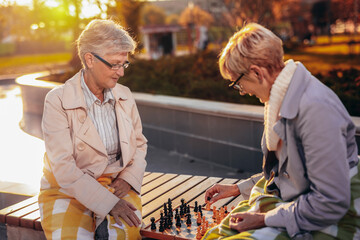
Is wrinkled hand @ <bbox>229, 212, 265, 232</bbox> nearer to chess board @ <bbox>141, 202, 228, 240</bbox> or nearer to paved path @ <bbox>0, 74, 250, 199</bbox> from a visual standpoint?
chess board @ <bbox>141, 202, 228, 240</bbox>

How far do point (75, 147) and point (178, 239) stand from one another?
101 centimetres

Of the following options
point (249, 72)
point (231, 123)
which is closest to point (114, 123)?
point (249, 72)

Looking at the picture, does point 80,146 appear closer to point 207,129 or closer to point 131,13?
point 207,129

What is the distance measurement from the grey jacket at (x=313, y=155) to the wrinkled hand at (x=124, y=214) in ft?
3.93

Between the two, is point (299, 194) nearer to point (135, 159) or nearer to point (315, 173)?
point (315, 173)

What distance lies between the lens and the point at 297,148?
2.27 meters

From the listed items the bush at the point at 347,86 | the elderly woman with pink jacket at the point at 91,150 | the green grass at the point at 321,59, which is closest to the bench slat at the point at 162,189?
the elderly woman with pink jacket at the point at 91,150

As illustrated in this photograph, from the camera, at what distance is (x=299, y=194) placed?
7.76ft

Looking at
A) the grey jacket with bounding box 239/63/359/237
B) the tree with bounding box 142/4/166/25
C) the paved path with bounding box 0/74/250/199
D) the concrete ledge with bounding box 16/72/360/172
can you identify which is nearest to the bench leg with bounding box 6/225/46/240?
the paved path with bounding box 0/74/250/199

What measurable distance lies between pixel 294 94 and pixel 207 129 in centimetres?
429

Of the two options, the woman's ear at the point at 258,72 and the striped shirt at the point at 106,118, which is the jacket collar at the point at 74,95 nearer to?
the striped shirt at the point at 106,118

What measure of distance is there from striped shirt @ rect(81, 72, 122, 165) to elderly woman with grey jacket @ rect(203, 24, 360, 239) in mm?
1269

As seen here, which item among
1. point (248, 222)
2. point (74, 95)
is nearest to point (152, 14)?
point (74, 95)

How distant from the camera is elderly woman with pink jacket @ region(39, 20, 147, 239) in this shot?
125 inches
